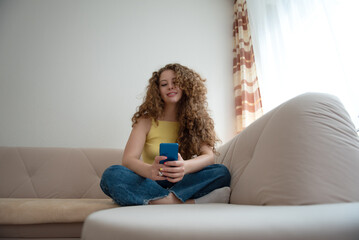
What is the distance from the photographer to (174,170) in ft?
3.10

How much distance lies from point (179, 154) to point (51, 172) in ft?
3.94

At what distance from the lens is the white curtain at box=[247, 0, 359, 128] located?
1111 millimetres

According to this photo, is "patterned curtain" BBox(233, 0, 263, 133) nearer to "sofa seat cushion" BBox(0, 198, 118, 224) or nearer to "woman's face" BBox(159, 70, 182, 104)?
"woman's face" BBox(159, 70, 182, 104)

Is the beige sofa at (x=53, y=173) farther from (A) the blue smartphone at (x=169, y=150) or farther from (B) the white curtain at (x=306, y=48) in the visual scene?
(B) the white curtain at (x=306, y=48)

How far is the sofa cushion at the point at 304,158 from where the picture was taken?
25.2 inches

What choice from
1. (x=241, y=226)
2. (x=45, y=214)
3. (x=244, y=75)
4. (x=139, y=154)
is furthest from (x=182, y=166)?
(x=244, y=75)

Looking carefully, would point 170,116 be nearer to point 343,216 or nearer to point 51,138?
point 343,216

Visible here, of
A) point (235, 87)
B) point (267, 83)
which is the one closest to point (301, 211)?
point (267, 83)

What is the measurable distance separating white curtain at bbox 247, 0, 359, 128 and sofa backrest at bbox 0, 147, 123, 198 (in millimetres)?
1407

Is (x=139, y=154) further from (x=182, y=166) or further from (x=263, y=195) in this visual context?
(x=263, y=195)

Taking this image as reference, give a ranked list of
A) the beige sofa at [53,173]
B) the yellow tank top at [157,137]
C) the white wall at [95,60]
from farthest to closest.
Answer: the white wall at [95,60] < the beige sofa at [53,173] < the yellow tank top at [157,137]

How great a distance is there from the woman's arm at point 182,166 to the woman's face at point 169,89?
0.43 metres

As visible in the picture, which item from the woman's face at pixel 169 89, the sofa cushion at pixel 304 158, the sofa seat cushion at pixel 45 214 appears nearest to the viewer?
the sofa cushion at pixel 304 158

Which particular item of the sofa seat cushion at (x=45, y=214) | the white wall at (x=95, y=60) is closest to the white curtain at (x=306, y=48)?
the white wall at (x=95, y=60)
